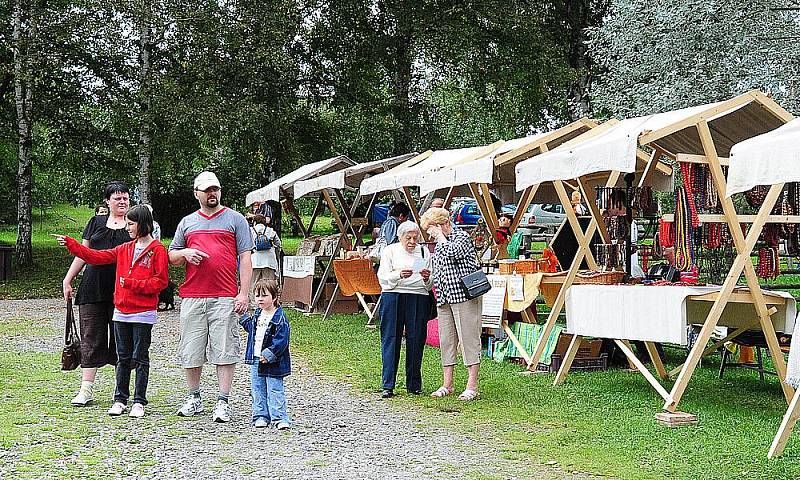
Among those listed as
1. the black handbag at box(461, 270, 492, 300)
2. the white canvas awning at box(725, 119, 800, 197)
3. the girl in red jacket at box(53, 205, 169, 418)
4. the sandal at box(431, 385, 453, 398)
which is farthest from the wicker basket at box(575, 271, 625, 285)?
the girl in red jacket at box(53, 205, 169, 418)

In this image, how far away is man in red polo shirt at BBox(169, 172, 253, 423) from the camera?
288 inches

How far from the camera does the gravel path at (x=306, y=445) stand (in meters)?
5.99

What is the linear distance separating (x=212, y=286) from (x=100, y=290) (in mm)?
1011

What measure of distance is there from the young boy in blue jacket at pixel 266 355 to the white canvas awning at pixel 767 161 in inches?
124

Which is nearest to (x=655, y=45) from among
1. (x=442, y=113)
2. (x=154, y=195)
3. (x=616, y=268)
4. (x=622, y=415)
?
(x=442, y=113)

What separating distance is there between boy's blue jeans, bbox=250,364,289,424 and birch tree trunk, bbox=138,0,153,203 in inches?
595

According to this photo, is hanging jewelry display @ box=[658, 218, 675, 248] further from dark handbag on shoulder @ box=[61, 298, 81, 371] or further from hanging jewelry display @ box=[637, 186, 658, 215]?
dark handbag on shoulder @ box=[61, 298, 81, 371]

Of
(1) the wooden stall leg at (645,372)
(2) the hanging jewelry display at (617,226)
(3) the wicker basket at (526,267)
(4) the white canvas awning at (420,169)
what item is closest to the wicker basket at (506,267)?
(3) the wicker basket at (526,267)

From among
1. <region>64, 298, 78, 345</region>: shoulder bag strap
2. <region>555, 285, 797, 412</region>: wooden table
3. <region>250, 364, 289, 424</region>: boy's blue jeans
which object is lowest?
<region>250, 364, 289, 424</region>: boy's blue jeans

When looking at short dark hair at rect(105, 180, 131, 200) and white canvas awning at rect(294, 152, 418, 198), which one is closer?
short dark hair at rect(105, 180, 131, 200)

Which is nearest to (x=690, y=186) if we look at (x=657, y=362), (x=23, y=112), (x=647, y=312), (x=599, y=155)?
(x=599, y=155)

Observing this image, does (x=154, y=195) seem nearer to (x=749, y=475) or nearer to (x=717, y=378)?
(x=717, y=378)

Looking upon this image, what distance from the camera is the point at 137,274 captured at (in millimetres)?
7402

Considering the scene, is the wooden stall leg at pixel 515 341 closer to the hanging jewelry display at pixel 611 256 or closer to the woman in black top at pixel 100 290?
the hanging jewelry display at pixel 611 256
